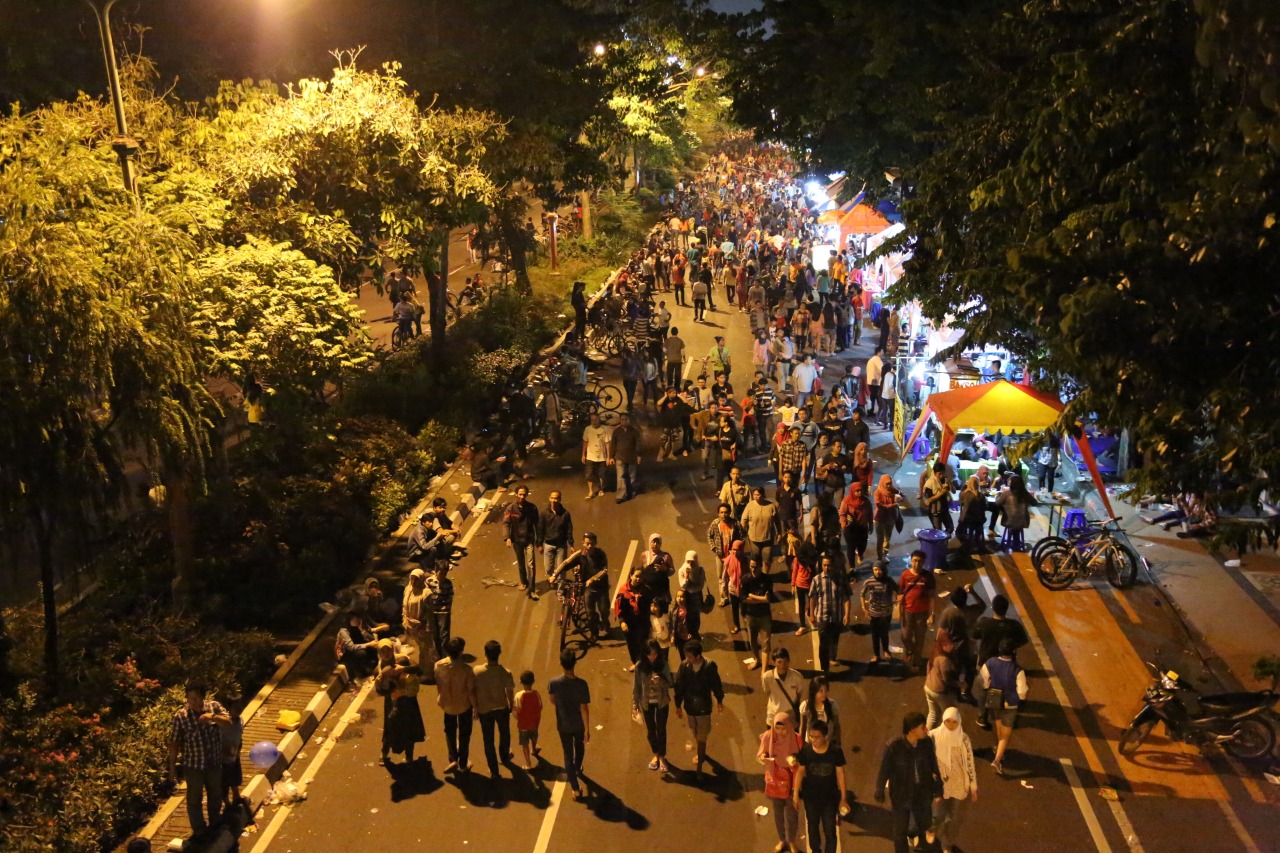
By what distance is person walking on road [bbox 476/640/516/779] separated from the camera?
10070 mm

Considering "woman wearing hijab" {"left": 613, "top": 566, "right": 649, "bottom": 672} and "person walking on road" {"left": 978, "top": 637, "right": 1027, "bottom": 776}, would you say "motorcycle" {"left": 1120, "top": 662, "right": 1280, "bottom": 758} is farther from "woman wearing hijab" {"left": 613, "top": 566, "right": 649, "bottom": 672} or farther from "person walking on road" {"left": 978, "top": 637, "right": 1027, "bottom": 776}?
"woman wearing hijab" {"left": 613, "top": 566, "right": 649, "bottom": 672}

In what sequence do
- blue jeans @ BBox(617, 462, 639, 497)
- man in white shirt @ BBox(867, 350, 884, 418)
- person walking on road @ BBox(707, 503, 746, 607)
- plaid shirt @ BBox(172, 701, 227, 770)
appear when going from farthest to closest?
1. man in white shirt @ BBox(867, 350, 884, 418)
2. blue jeans @ BBox(617, 462, 639, 497)
3. person walking on road @ BBox(707, 503, 746, 607)
4. plaid shirt @ BBox(172, 701, 227, 770)

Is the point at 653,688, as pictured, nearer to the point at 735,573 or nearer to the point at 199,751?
the point at 735,573

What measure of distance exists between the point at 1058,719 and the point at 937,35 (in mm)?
10661

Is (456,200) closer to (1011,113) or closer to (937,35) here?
(937,35)

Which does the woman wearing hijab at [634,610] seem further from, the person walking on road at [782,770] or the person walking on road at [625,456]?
the person walking on road at [625,456]

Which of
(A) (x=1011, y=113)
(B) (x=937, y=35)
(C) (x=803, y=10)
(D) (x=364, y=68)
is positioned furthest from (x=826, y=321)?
(A) (x=1011, y=113)

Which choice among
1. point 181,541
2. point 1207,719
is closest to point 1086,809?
point 1207,719

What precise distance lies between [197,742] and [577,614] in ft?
15.2

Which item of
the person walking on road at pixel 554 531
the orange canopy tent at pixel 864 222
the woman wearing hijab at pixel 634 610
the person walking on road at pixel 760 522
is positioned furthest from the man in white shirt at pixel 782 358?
the woman wearing hijab at pixel 634 610

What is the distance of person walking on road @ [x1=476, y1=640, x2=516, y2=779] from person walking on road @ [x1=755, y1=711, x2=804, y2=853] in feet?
8.37

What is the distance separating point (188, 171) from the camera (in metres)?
14.4

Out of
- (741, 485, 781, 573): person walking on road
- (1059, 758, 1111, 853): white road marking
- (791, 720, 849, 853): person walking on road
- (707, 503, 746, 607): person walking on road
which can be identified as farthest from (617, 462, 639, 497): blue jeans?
(791, 720, 849, 853): person walking on road

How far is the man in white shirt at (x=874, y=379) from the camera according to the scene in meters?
21.3
